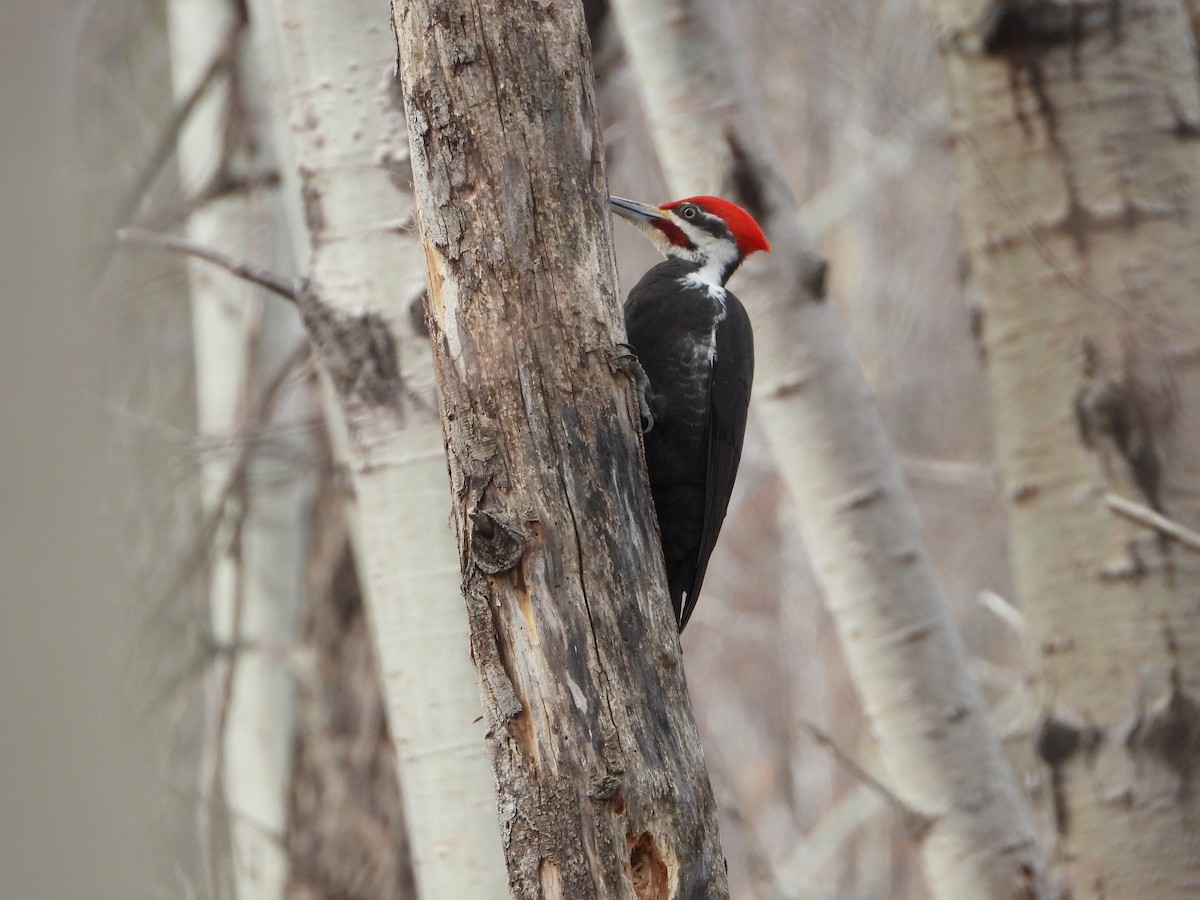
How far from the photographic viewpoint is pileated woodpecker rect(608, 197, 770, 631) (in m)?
2.79

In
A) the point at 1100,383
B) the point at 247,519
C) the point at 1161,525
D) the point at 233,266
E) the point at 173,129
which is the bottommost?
the point at 1161,525

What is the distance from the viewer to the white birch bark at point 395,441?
8.50ft

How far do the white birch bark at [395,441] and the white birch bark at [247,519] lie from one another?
5.91 ft

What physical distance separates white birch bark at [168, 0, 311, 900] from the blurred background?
116mm

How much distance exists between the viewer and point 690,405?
9.20ft

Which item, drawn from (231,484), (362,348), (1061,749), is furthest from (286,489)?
(1061,749)

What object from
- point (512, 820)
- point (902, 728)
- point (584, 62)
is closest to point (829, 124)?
point (902, 728)

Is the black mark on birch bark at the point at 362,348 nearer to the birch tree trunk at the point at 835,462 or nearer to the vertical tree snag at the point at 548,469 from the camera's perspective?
the vertical tree snag at the point at 548,469

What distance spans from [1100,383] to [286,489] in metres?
2.97

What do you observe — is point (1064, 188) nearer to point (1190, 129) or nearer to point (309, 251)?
point (1190, 129)

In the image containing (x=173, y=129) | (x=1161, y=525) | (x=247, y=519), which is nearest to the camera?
(x=1161, y=525)

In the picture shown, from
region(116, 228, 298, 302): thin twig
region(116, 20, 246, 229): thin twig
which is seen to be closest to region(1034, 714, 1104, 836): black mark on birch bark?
region(116, 228, 298, 302): thin twig

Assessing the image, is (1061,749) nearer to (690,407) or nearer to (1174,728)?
(1174,728)

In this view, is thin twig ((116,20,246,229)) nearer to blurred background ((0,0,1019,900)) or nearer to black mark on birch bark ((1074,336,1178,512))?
blurred background ((0,0,1019,900))
